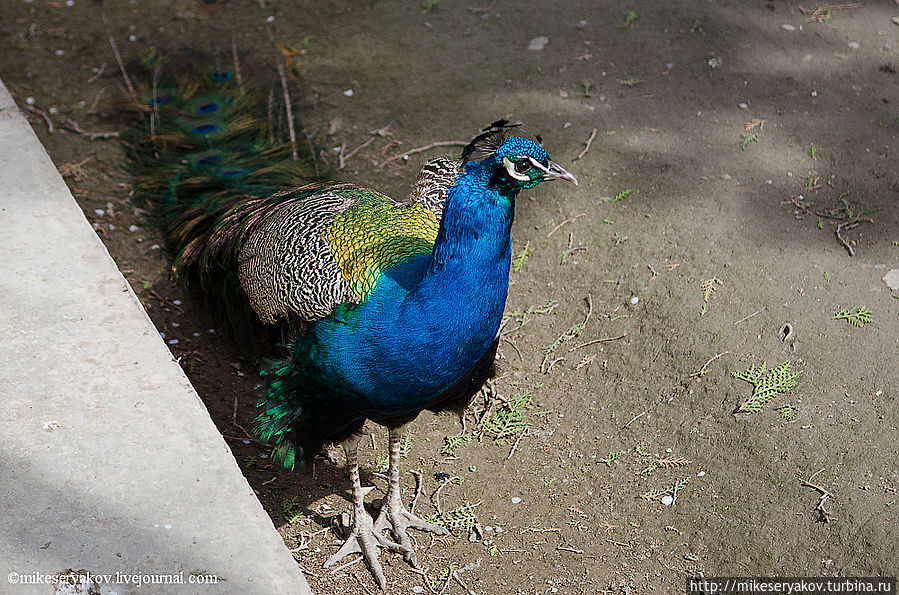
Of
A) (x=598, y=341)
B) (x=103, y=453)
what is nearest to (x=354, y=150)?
(x=598, y=341)

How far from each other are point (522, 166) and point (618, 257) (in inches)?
77.7

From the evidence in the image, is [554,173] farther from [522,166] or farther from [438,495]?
[438,495]

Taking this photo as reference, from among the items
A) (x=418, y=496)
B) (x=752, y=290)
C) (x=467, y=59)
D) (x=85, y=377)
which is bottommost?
(x=418, y=496)

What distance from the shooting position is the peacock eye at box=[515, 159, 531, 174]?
7.61ft

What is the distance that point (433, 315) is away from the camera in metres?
2.50

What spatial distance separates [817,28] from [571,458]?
3671mm

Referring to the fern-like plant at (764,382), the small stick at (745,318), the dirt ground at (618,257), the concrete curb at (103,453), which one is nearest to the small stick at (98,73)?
the dirt ground at (618,257)

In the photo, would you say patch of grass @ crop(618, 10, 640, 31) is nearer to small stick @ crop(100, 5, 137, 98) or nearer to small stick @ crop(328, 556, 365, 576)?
small stick @ crop(100, 5, 137, 98)

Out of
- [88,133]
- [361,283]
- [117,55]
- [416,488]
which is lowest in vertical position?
[416,488]

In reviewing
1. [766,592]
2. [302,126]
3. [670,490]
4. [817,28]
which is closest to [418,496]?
[670,490]

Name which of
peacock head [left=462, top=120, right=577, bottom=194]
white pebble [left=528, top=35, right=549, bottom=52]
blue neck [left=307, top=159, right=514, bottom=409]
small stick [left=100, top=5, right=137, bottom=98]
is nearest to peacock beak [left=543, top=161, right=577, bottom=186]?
peacock head [left=462, top=120, right=577, bottom=194]

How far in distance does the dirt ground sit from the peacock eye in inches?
62.9

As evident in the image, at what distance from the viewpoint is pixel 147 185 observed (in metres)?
4.08

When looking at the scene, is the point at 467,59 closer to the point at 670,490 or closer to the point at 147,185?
the point at 147,185
